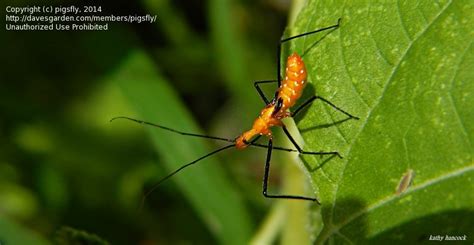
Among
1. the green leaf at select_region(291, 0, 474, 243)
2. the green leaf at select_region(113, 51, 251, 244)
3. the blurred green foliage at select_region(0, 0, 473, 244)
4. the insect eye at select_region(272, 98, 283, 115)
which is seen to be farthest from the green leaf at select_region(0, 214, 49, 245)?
the green leaf at select_region(291, 0, 474, 243)

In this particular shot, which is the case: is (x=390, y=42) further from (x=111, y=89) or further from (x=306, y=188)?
(x=111, y=89)

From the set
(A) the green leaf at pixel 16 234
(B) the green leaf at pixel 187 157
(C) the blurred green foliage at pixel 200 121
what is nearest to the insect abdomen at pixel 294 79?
(C) the blurred green foliage at pixel 200 121

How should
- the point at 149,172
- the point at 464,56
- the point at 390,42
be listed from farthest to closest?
1. the point at 149,172
2. the point at 390,42
3. the point at 464,56

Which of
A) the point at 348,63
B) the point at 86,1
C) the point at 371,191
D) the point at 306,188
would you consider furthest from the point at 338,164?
the point at 86,1

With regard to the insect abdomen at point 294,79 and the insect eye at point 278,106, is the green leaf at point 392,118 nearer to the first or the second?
the insect abdomen at point 294,79

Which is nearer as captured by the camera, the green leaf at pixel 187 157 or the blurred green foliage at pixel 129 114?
the green leaf at pixel 187 157

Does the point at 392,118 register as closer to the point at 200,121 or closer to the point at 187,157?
the point at 187,157

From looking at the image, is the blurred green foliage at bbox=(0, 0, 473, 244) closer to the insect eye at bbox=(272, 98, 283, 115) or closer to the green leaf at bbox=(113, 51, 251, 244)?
the green leaf at bbox=(113, 51, 251, 244)
